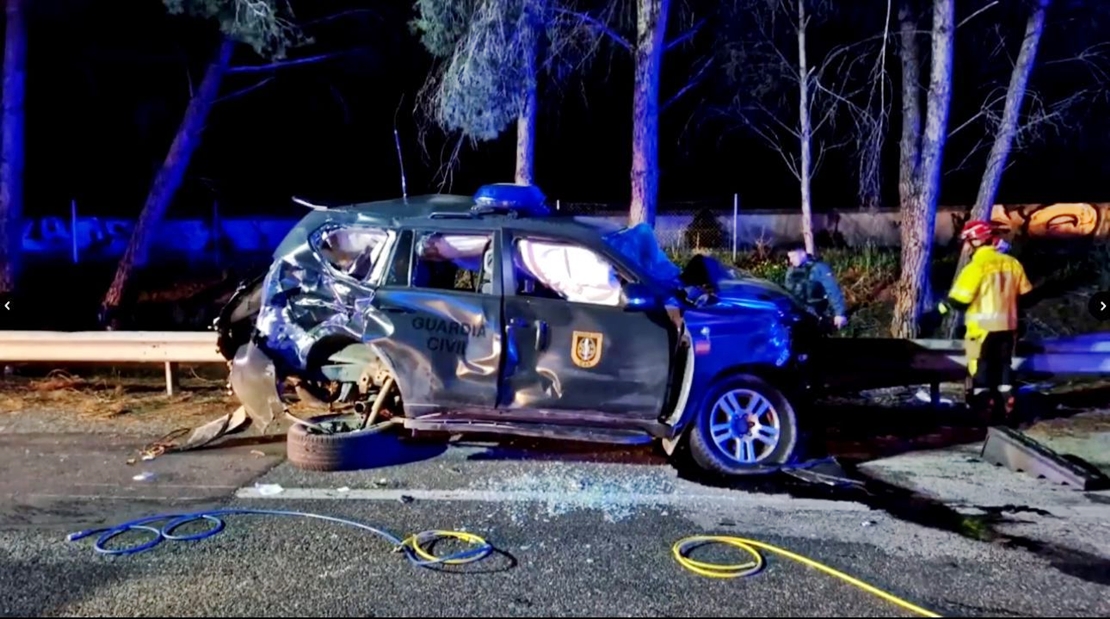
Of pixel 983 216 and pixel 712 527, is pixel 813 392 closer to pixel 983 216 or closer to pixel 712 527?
pixel 712 527

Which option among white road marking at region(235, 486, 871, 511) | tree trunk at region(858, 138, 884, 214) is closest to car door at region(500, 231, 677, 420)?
white road marking at region(235, 486, 871, 511)

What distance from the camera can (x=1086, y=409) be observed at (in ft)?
27.6

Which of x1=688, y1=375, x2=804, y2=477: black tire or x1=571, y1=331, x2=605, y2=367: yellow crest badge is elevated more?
x1=571, y1=331, x2=605, y2=367: yellow crest badge

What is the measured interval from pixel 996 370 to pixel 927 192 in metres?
4.86

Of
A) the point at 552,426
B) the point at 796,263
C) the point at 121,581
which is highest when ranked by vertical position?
the point at 796,263

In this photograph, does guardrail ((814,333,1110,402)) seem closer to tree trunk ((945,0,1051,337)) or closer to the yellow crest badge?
the yellow crest badge

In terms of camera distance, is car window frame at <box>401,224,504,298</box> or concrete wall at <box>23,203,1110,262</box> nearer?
car window frame at <box>401,224,504,298</box>

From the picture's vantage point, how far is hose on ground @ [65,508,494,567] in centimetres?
502

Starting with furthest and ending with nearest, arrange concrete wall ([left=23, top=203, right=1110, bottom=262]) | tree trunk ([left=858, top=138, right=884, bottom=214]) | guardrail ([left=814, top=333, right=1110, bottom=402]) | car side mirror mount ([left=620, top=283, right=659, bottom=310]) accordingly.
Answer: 1. concrete wall ([left=23, top=203, right=1110, bottom=262])
2. tree trunk ([left=858, top=138, right=884, bottom=214])
3. guardrail ([left=814, top=333, right=1110, bottom=402])
4. car side mirror mount ([left=620, top=283, right=659, bottom=310])

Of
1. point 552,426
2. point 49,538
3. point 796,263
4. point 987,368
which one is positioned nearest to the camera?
point 49,538

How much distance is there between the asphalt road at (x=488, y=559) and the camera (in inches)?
176

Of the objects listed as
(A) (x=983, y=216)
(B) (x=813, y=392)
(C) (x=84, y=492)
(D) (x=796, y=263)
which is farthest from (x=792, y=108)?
(C) (x=84, y=492)

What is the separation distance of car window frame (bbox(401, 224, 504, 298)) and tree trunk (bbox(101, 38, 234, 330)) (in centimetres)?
991

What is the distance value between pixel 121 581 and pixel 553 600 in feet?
6.73
